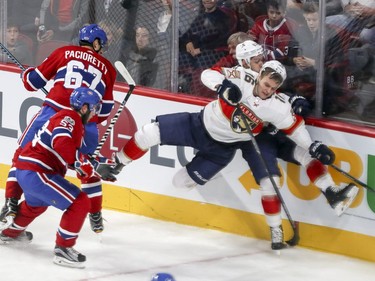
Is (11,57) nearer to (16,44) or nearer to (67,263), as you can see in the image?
(16,44)

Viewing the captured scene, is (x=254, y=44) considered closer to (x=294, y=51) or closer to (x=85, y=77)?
(x=294, y=51)

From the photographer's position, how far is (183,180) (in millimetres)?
7082

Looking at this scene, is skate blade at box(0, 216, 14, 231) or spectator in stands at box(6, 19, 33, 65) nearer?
skate blade at box(0, 216, 14, 231)

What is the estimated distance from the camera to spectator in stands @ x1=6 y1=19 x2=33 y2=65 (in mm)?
8109

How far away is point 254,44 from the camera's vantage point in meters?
6.71

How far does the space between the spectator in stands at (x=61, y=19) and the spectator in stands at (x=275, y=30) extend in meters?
1.31

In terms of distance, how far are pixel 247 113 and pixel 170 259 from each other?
2.91ft

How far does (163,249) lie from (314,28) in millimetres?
1470

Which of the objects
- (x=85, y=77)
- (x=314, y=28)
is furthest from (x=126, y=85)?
(x=314, y=28)

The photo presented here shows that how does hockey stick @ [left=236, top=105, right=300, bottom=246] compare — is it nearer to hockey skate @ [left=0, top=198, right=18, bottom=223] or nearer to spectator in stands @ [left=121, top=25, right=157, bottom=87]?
spectator in stands @ [left=121, top=25, right=157, bottom=87]

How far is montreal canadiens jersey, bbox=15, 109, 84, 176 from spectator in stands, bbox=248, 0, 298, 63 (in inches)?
47.7

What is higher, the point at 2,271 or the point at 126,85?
the point at 126,85

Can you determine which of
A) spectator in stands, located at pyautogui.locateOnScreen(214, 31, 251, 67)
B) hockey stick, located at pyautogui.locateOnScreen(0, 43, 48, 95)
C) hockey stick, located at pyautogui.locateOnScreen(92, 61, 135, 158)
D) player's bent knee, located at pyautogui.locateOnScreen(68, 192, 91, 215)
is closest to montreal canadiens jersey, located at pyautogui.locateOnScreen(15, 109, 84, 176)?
player's bent knee, located at pyautogui.locateOnScreen(68, 192, 91, 215)

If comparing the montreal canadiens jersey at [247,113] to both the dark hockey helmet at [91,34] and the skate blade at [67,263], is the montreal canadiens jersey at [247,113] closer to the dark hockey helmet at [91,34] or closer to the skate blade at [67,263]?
the dark hockey helmet at [91,34]
